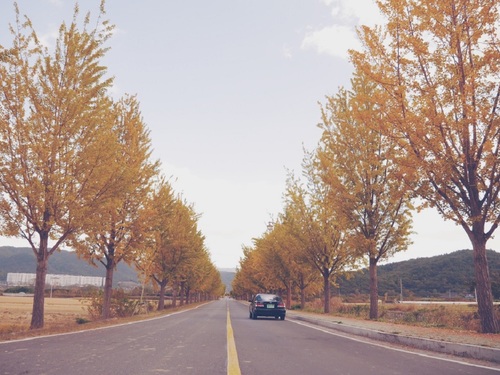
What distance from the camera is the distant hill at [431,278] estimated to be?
7597 cm

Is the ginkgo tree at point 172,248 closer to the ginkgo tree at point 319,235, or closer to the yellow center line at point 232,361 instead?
the ginkgo tree at point 319,235

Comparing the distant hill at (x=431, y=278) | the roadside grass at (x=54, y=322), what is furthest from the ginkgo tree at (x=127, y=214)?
the distant hill at (x=431, y=278)

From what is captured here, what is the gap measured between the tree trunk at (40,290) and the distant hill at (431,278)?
222 ft

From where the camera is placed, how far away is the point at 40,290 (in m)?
12.5

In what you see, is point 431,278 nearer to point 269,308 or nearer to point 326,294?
point 326,294

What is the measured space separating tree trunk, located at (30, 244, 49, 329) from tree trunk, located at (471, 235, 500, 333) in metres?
12.6

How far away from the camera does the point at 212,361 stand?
6527mm

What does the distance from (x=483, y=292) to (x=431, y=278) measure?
7789 cm

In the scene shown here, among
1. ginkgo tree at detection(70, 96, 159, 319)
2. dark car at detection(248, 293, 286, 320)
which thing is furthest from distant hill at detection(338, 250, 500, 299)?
ginkgo tree at detection(70, 96, 159, 319)

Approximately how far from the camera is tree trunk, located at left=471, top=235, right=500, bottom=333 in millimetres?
10931

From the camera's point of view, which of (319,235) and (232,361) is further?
(319,235)

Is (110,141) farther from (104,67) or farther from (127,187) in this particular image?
(104,67)

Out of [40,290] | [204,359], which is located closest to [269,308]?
[40,290]

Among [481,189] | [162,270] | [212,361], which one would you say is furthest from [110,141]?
[162,270]
